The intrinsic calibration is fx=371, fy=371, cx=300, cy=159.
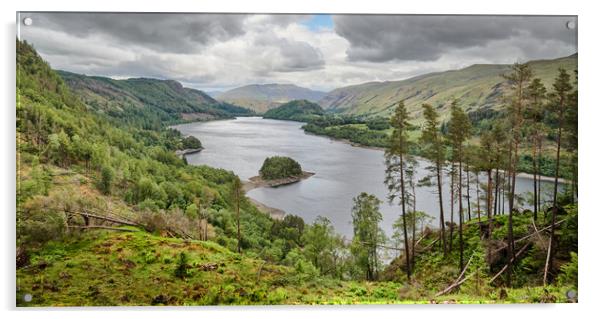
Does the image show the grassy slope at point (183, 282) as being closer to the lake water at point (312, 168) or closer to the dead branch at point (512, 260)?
the dead branch at point (512, 260)

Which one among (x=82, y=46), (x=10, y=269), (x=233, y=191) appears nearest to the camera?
(x=10, y=269)

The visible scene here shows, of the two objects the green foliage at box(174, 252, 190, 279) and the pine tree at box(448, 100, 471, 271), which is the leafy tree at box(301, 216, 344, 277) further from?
the pine tree at box(448, 100, 471, 271)

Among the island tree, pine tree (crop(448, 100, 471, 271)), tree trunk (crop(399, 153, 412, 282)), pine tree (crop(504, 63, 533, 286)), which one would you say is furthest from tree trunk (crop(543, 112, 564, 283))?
tree trunk (crop(399, 153, 412, 282))

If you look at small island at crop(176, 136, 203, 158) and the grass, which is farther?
small island at crop(176, 136, 203, 158)

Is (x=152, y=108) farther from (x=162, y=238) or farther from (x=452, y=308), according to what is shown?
(x=452, y=308)

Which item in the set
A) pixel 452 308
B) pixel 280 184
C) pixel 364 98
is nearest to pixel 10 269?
pixel 280 184
